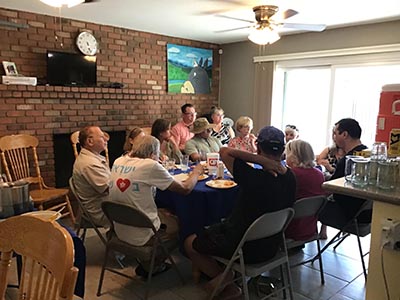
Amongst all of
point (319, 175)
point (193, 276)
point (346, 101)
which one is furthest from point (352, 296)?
point (346, 101)

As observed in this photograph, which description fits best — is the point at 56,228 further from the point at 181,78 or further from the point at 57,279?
the point at 181,78

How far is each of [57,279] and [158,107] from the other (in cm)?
456

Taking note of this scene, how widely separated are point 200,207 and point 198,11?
244 cm

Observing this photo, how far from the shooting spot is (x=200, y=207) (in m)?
2.48

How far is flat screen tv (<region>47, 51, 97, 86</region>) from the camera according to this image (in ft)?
13.6

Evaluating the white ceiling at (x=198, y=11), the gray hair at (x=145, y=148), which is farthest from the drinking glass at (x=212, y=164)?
the white ceiling at (x=198, y=11)

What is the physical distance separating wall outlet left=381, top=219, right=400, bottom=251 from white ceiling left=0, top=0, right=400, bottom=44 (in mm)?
2691

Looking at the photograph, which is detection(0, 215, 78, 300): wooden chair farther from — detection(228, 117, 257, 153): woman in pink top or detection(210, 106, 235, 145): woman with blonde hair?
detection(210, 106, 235, 145): woman with blonde hair

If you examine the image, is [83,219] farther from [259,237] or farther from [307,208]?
[307,208]

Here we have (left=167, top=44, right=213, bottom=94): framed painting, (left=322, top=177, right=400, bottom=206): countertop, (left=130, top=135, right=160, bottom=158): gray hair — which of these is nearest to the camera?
(left=322, top=177, right=400, bottom=206): countertop

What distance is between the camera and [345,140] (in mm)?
2893

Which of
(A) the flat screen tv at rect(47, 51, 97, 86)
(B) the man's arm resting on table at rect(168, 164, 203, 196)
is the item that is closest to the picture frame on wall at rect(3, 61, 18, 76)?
(A) the flat screen tv at rect(47, 51, 97, 86)

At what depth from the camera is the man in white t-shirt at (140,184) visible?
Answer: 2225 mm

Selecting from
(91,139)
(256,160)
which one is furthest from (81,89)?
(256,160)
